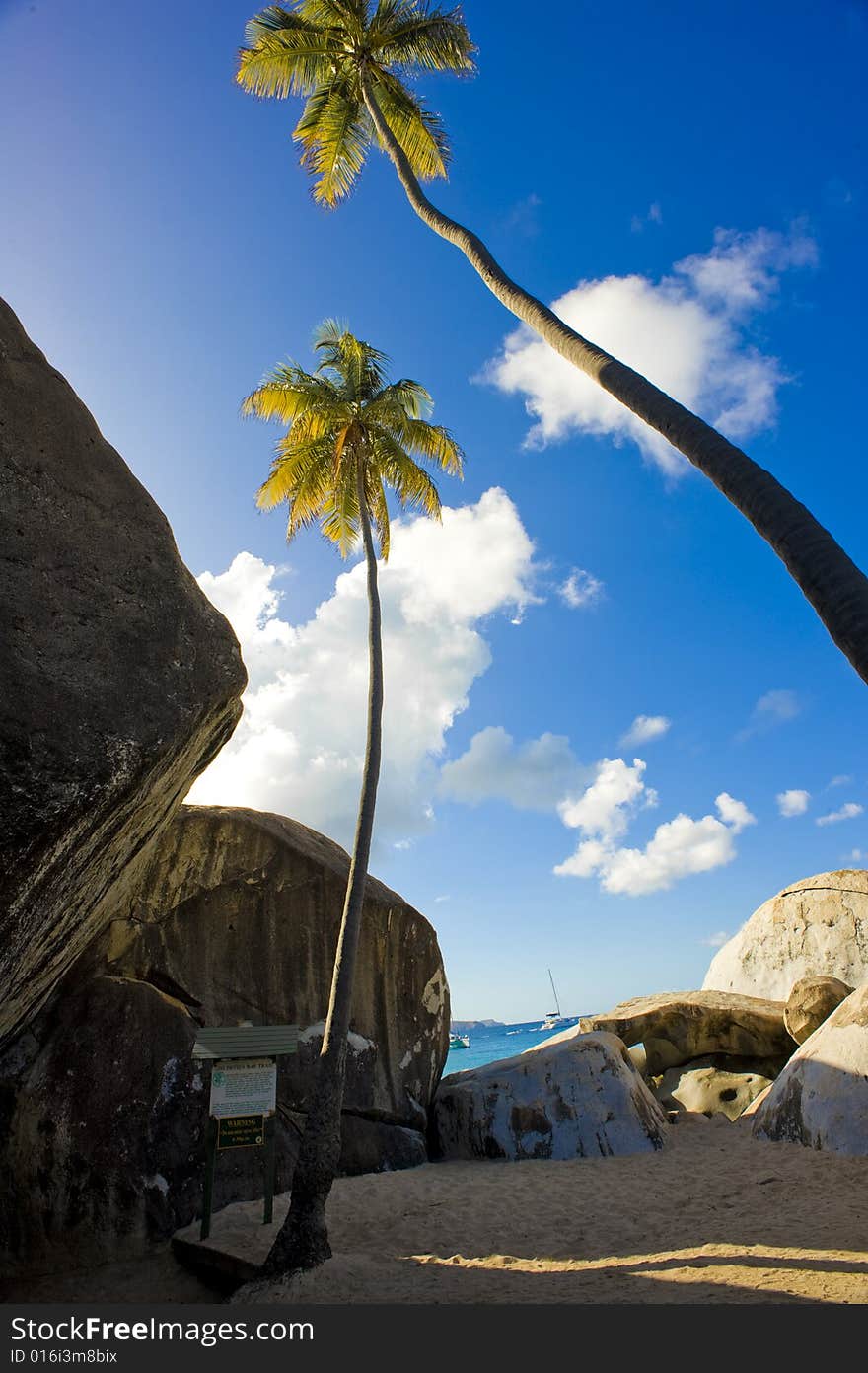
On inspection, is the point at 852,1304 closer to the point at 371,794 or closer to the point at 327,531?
the point at 371,794

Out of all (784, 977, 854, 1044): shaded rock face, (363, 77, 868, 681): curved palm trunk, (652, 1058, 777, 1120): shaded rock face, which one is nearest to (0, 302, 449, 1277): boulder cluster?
(363, 77, 868, 681): curved palm trunk

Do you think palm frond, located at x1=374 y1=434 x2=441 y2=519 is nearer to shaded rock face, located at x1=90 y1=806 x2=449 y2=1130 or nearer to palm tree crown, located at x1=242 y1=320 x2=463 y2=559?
palm tree crown, located at x1=242 y1=320 x2=463 y2=559

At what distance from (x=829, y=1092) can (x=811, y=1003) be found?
13.9 ft

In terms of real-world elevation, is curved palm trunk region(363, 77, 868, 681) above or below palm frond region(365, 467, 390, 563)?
below

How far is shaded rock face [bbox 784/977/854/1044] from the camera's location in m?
15.5

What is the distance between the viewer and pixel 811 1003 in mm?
15609

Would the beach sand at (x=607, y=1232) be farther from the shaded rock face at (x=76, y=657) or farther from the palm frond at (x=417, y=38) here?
the palm frond at (x=417, y=38)

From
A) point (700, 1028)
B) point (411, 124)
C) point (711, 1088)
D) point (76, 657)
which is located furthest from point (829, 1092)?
point (411, 124)

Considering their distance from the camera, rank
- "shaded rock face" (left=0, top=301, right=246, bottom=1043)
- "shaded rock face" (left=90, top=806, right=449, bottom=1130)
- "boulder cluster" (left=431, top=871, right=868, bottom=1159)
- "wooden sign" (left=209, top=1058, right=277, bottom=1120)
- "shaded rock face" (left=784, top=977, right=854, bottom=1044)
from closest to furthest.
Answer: "shaded rock face" (left=0, top=301, right=246, bottom=1043)
"wooden sign" (left=209, top=1058, right=277, bottom=1120)
"shaded rock face" (left=90, top=806, right=449, bottom=1130)
"boulder cluster" (left=431, top=871, right=868, bottom=1159)
"shaded rock face" (left=784, top=977, right=854, bottom=1044)

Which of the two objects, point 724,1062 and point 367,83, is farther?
point 724,1062

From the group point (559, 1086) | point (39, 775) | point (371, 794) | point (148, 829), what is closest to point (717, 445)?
point (39, 775)

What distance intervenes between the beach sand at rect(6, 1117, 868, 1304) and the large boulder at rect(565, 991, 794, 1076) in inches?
224

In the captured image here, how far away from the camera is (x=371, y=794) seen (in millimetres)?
10945

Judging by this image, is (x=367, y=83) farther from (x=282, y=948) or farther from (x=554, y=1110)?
(x=554, y=1110)
